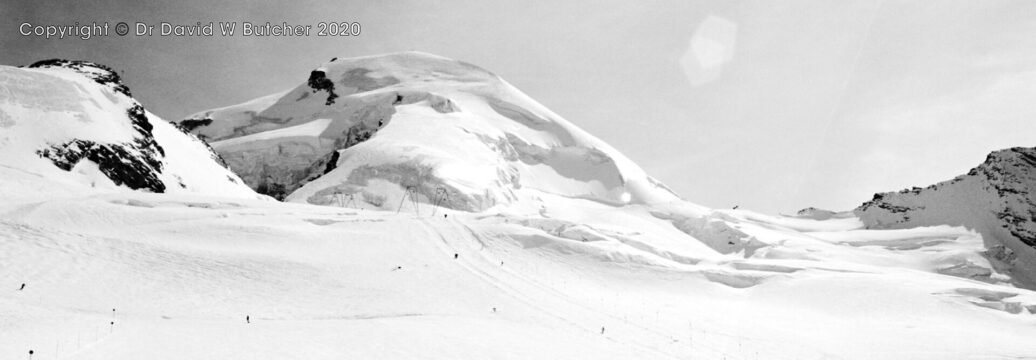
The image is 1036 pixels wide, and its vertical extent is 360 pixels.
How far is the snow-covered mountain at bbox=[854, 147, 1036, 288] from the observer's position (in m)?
80.1

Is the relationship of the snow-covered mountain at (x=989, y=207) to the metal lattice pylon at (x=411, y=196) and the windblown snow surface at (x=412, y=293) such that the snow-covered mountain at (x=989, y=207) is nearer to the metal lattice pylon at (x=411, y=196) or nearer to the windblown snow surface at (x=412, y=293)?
the windblown snow surface at (x=412, y=293)

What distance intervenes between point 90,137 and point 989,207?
116 m

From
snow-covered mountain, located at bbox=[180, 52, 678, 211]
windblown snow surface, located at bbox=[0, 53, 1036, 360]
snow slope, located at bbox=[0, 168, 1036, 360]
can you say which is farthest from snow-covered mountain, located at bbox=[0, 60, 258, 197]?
snow-covered mountain, located at bbox=[180, 52, 678, 211]

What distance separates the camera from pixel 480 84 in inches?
5187

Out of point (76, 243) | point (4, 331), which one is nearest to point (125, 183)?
point (76, 243)

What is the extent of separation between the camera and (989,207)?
87.1 meters

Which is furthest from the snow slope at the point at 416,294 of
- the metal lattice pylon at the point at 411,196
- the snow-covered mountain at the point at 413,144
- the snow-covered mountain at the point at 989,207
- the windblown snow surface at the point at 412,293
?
the snow-covered mountain at the point at 989,207

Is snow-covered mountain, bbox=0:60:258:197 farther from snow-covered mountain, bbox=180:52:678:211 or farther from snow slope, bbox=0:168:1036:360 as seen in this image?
snow-covered mountain, bbox=180:52:678:211

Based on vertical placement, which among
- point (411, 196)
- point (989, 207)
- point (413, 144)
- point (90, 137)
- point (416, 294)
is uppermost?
point (413, 144)

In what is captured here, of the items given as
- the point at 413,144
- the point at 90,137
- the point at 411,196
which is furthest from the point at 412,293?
the point at 413,144

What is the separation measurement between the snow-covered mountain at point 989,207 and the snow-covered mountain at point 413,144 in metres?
35.9

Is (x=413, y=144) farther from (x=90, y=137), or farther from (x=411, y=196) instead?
(x=90, y=137)

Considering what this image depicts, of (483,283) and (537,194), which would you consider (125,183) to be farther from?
(537,194)

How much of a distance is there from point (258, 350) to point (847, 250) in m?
74.0
